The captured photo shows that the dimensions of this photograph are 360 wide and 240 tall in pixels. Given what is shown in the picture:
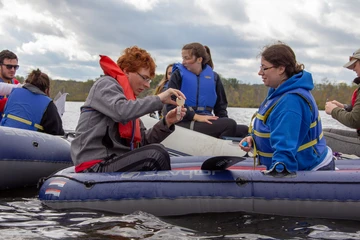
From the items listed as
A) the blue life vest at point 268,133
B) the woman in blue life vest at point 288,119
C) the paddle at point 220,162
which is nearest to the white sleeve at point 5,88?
the paddle at point 220,162

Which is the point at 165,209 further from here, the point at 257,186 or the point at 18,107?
the point at 18,107

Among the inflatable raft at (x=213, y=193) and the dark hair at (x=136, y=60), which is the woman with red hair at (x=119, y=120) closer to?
the dark hair at (x=136, y=60)

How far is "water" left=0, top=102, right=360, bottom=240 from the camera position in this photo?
12.5ft

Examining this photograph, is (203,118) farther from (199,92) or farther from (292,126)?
(292,126)

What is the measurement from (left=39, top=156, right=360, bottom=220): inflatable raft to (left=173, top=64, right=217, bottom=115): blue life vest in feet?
8.73

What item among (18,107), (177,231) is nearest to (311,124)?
(177,231)

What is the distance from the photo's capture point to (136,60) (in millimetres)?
4441

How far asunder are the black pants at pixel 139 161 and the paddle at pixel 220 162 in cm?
38

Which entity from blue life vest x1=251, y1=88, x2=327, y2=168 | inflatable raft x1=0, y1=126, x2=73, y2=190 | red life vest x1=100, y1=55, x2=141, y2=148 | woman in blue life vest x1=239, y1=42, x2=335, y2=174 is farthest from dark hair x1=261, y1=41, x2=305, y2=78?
inflatable raft x1=0, y1=126, x2=73, y2=190

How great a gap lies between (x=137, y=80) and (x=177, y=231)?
4.39ft

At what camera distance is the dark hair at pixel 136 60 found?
4.44m

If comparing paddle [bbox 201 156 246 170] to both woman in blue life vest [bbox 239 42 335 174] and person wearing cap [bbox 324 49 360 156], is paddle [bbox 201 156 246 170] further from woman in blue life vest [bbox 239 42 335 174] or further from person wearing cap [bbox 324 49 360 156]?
person wearing cap [bbox 324 49 360 156]

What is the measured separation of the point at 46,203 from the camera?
4.61 m

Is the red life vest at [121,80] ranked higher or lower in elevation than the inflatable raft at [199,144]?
higher
